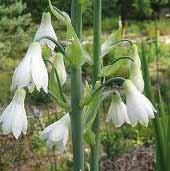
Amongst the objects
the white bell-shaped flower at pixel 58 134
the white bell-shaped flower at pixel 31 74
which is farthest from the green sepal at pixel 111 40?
the white bell-shaped flower at pixel 31 74

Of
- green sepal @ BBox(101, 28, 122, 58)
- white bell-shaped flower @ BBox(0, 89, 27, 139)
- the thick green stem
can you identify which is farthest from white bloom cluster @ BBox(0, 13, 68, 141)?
green sepal @ BBox(101, 28, 122, 58)

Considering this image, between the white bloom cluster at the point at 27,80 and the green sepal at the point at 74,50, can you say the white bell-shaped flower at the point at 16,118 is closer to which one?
the white bloom cluster at the point at 27,80

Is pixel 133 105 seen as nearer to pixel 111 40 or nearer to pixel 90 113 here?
pixel 90 113

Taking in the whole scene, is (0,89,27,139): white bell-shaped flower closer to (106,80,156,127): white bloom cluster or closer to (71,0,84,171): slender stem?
(71,0,84,171): slender stem

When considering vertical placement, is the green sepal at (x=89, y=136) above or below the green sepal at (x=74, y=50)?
below

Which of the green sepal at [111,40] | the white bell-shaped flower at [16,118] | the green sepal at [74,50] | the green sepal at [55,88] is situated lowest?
the white bell-shaped flower at [16,118]

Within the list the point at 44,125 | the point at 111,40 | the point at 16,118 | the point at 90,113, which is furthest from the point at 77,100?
the point at 44,125

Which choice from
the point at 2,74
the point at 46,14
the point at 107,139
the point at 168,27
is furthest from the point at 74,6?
the point at 168,27

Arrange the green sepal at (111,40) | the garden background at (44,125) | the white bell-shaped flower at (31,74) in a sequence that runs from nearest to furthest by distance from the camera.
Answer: the white bell-shaped flower at (31,74)
the green sepal at (111,40)
the garden background at (44,125)
